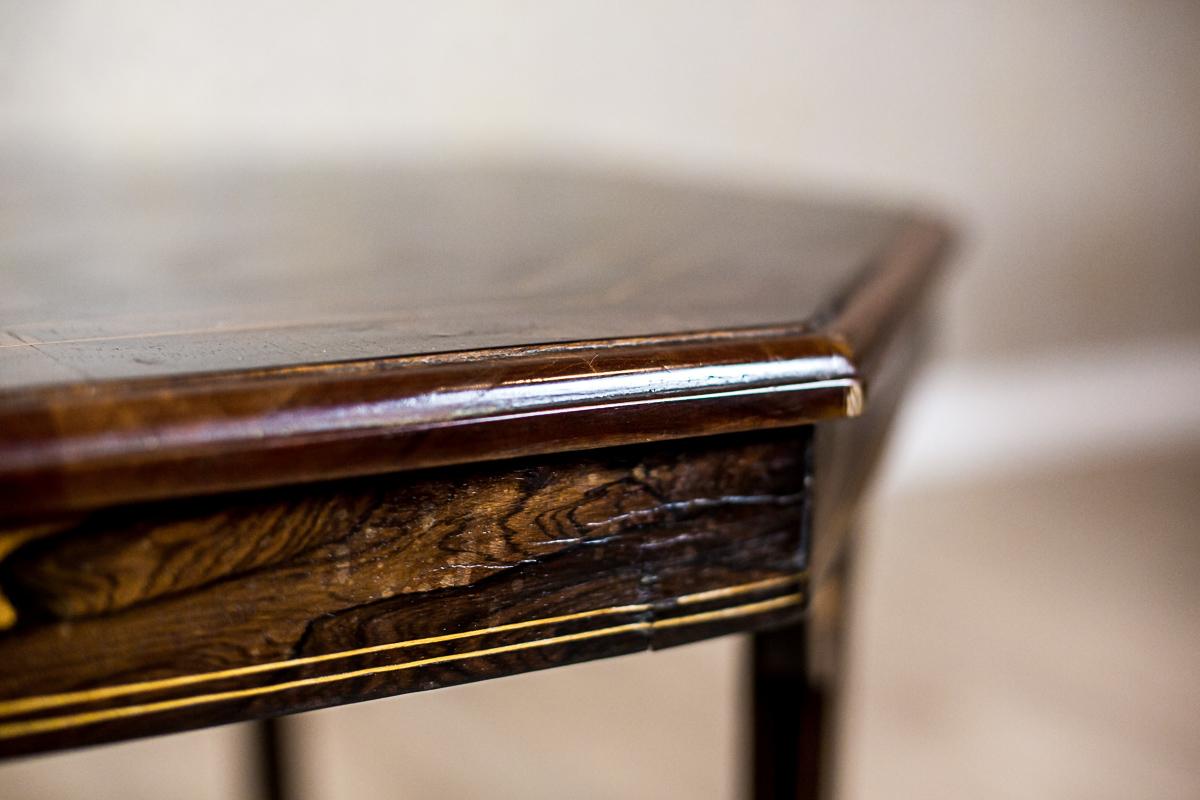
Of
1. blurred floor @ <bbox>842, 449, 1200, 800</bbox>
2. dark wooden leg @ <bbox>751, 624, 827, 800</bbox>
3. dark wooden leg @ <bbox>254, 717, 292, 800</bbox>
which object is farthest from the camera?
blurred floor @ <bbox>842, 449, 1200, 800</bbox>

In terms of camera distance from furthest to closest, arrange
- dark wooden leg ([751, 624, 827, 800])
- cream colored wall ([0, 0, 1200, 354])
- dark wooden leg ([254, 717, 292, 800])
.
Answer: cream colored wall ([0, 0, 1200, 354]) < dark wooden leg ([254, 717, 292, 800]) < dark wooden leg ([751, 624, 827, 800])

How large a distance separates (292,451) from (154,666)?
6cm

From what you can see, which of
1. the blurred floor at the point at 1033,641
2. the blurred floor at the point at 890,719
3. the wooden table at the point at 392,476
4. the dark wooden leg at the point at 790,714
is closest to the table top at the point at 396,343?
the wooden table at the point at 392,476

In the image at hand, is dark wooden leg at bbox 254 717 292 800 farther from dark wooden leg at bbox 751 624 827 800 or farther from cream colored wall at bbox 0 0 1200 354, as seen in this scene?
cream colored wall at bbox 0 0 1200 354

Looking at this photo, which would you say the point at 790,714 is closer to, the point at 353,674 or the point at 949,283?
the point at 353,674

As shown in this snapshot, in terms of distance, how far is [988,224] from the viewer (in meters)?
1.49

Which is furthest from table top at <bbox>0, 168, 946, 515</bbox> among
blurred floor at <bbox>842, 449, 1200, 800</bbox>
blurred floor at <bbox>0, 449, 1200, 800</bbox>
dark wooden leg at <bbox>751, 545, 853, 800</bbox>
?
blurred floor at <bbox>842, 449, 1200, 800</bbox>

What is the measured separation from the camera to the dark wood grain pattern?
0.24m

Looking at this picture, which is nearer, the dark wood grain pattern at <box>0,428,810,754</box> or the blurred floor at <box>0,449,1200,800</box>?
the dark wood grain pattern at <box>0,428,810,754</box>

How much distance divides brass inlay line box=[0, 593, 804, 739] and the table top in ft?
0.18

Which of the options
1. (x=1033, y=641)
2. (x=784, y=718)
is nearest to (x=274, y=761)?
(x=784, y=718)

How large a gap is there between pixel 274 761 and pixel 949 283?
559 millimetres

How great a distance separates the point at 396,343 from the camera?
0.88 ft

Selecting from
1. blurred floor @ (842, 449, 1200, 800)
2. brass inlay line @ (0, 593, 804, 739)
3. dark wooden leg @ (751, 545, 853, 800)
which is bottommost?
blurred floor @ (842, 449, 1200, 800)
